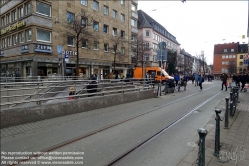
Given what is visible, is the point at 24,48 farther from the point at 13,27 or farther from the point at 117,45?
the point at 117,45

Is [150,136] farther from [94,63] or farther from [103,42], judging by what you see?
[103,42]

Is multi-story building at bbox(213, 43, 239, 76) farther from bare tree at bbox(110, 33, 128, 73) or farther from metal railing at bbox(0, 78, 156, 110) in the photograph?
metal railing at bbox(0, 78, 156, 110)

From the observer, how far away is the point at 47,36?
2322 cm

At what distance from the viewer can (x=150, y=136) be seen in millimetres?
5070

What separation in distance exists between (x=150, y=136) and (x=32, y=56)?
2089 cm

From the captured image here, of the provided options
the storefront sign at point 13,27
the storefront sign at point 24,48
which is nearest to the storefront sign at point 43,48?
the storefront sign at point 24,48

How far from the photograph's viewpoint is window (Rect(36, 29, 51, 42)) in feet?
72.9

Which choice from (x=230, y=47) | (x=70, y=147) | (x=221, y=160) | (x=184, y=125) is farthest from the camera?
(x=230, y=47)

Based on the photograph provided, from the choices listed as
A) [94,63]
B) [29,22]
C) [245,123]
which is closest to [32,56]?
[29,22]

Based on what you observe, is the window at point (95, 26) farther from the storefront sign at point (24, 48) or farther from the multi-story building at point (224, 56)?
the multi-story building at point (224, 56)

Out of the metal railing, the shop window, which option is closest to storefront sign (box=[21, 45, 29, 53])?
the shop window

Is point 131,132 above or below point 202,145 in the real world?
below

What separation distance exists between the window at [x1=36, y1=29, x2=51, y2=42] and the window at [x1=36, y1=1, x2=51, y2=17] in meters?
2.28

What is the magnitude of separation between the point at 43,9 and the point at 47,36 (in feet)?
10.7
